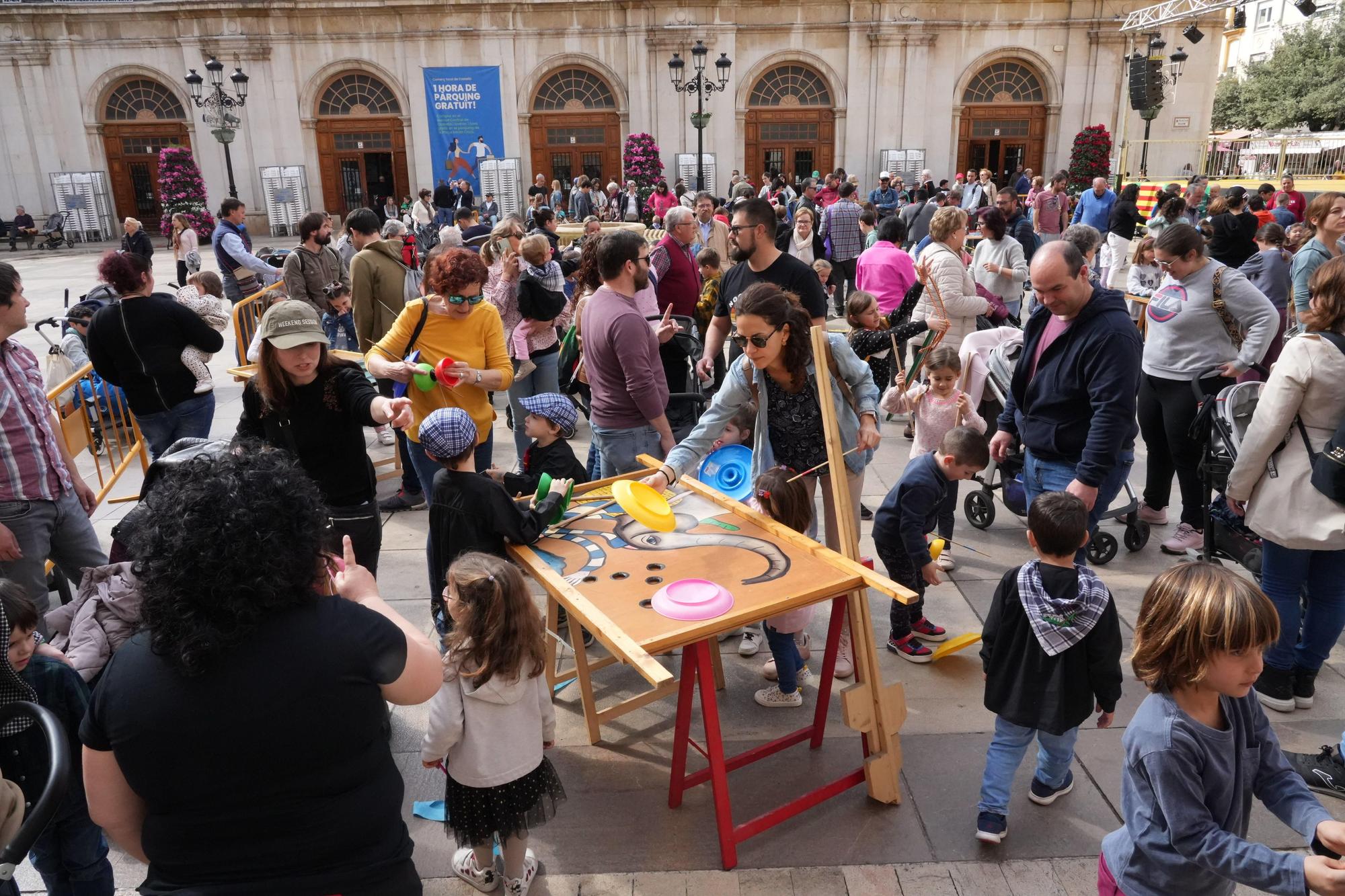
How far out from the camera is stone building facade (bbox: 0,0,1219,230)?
25.2 m

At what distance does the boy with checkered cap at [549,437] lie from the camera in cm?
416

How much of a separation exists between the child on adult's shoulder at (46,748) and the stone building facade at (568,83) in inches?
1004

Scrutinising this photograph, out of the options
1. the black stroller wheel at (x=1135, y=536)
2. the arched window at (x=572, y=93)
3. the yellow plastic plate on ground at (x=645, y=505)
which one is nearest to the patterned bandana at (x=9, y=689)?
the yellow plastic plate on ground at (x=645, y=505)

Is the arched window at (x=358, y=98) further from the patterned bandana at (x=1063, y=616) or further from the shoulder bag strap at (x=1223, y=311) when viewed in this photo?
the patterned bandana at (x=1063, y=616)

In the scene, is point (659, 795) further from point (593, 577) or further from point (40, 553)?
point (40, 553)

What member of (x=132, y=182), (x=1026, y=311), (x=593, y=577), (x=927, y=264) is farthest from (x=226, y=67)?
(x=593, y=577)

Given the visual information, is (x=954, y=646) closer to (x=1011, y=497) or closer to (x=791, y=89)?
(x=1011, y=497)

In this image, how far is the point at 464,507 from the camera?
3.29 meters

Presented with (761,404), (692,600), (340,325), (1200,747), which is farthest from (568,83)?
(1200,747)

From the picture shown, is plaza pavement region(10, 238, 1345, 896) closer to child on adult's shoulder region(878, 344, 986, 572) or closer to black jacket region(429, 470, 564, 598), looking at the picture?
black jacket region(429, 470, 564, 598)

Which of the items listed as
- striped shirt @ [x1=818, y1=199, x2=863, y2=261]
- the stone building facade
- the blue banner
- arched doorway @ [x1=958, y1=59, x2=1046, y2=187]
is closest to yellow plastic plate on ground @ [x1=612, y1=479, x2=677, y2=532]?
striped shirt @ [x1=818, y1=199, x2=863, y2=261]

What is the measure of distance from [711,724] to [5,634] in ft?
6.41

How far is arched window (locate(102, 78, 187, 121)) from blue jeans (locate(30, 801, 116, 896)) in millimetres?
29584

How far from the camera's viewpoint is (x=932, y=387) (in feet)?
17.3
